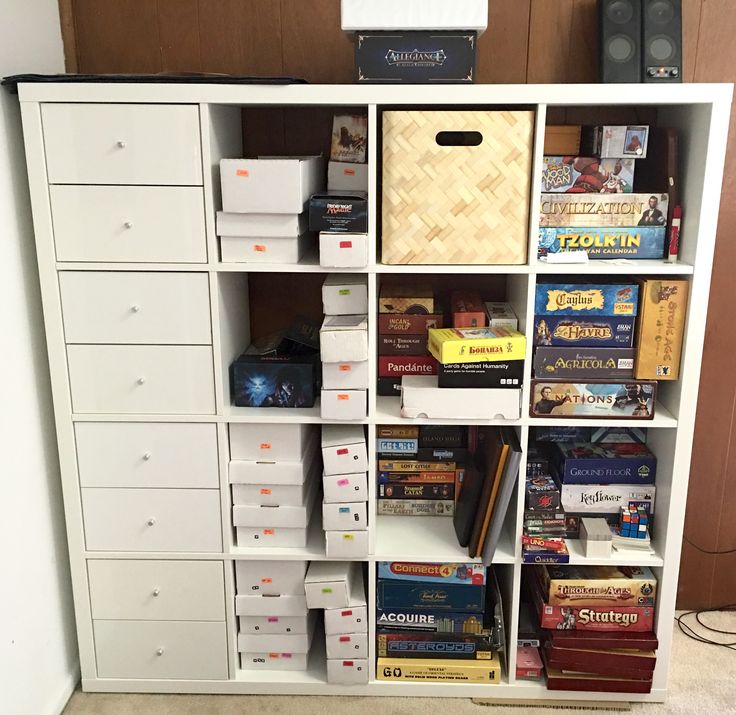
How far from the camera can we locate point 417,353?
1.89m

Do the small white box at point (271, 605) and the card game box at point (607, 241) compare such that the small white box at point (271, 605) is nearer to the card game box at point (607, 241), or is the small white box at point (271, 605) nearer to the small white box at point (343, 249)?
the small white box at point (343, 249)

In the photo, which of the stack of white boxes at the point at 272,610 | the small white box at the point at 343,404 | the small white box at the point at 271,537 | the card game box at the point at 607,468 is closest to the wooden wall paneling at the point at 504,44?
the small white box at the point at 343,404

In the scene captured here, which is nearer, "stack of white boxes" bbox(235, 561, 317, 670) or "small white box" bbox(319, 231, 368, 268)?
"small white box" bbox(319, 231, 368, 268)

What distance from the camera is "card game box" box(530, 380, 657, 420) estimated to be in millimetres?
1767

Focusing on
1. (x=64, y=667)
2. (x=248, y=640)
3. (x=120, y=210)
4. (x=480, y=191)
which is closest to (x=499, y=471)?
(x=480, y=191)

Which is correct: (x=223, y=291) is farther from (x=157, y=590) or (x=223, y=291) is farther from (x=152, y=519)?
(x=157, y=590)

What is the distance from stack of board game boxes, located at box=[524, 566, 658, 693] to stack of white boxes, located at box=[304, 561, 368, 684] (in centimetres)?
47

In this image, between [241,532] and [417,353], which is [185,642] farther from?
[417,353]

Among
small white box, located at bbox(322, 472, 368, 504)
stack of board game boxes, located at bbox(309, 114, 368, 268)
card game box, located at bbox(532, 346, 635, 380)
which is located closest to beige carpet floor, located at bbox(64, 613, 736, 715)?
small white box, located at bbox(322, 472, 368, 504)

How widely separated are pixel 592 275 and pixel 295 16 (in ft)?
3.26

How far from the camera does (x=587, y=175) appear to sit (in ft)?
5.67

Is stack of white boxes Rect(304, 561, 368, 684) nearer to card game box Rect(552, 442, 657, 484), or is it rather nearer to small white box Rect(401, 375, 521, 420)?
A: small white box Rect(401, 375, 521, 420)

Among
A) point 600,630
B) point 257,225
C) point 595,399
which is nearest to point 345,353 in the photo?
point 257,225

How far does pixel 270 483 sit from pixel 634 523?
36.3 inches
